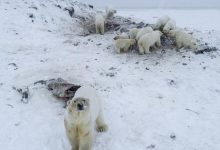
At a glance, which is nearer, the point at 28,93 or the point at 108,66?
the point at 28,93

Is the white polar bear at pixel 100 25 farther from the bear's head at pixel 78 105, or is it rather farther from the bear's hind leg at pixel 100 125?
the bear's head at pixel 78 105

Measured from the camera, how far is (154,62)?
418 inches

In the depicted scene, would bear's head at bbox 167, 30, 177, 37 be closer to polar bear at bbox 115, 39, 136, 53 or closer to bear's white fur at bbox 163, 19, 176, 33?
bear's white fur at bbox 163, 19, 176, 33

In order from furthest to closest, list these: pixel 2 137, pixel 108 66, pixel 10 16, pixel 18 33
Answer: pixel 10 16
pixel 18 33
pixel 108 66
pixel 2 137

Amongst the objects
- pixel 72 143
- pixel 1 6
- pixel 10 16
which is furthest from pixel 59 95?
pixel 1 6

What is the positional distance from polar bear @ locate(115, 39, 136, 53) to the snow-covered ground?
270 mm

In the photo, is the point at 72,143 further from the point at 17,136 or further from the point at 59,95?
the point at 59,95

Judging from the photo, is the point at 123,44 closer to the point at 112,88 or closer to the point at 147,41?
the point at 147,41

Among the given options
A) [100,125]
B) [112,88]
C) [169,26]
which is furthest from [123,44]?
[100,125]

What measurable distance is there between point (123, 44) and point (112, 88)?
268 cm

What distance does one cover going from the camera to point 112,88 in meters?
8.85

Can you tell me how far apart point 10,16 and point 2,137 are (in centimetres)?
800

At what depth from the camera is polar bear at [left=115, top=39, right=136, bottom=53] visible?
1114 cm

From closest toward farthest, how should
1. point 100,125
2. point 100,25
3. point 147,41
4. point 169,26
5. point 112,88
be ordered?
point 100,125
point 112,88
point 147,41
point 169,26
point 100,25
